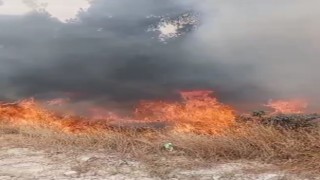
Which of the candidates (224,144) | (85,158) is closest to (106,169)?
(85,158)

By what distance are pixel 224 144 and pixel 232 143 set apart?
121 millimetres

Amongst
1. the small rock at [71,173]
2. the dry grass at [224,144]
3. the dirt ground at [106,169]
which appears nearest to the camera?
the dirt ground at [106,169]

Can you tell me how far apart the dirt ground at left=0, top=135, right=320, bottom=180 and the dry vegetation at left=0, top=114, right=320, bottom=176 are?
239mm

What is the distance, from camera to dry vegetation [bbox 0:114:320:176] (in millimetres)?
6398

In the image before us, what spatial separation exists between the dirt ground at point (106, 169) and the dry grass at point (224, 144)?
281mm

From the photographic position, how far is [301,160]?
6.13 m

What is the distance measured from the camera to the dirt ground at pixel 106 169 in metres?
5.94

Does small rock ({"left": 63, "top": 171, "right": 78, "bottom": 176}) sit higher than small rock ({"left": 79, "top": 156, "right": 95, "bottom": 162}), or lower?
lower

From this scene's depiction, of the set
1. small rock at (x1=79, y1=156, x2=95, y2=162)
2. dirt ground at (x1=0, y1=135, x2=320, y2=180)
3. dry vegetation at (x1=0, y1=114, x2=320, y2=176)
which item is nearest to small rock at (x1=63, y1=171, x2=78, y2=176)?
dirt ground at (x1=0, y1=135, x2=320, y2=180)

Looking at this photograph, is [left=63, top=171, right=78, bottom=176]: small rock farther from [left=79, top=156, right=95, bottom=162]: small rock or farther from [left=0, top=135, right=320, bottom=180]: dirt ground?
[left=79, top=156, right=95, bottom=162]: small rock

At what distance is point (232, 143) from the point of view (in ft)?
22.8

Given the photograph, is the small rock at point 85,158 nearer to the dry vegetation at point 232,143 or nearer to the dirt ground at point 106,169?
the dirt ground at point 106,169

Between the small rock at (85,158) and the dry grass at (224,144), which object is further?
the small rock at (85,158)

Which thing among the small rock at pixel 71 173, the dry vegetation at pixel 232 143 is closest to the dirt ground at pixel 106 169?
the small rock at pixel 71 173
